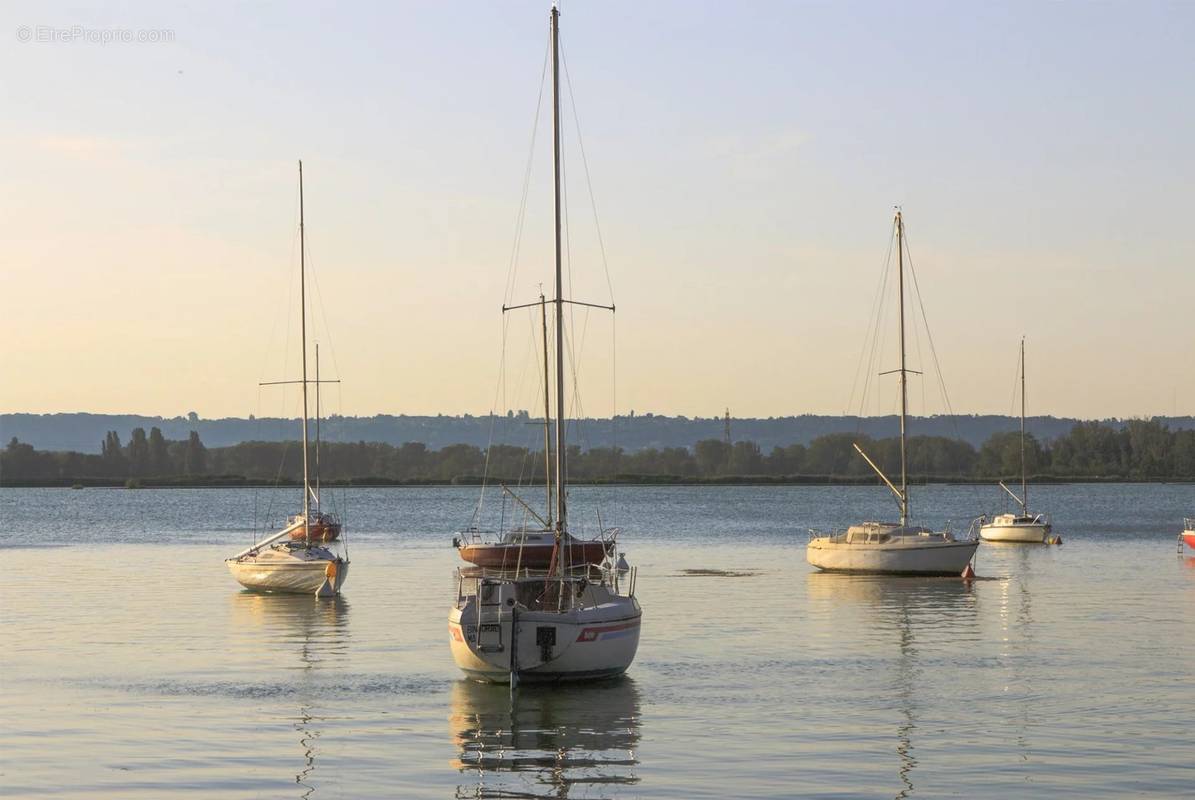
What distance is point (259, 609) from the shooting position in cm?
4969

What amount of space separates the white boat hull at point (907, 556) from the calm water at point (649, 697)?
196 cm

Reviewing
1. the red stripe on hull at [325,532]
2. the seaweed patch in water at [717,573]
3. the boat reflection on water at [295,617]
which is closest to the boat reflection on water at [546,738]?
the boat reflection on water at [295,617]

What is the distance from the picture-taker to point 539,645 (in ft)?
99.3

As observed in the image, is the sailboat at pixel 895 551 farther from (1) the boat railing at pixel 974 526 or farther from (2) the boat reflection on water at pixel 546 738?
(2) the boat reflection on water at pixel 546 738

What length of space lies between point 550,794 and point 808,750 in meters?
4.68

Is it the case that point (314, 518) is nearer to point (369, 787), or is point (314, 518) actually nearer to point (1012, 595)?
point (1012, 595)

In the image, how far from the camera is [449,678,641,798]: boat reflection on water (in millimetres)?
23141

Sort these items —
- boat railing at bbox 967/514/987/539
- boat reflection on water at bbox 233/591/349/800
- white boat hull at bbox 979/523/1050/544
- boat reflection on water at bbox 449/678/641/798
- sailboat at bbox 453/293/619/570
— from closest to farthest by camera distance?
→ boat reflection on water at bbox 449/678/641/798 < boat reflection on water at bbox 233/591/349/800 < sailboat at bbox 453/293/619/570 < boat railing at bbox 967/514/987/539 < white boat hull at bbox 979/523/1050/544

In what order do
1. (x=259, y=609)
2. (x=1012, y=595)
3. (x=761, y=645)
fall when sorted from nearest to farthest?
(x=761, y=645) → (x=259, y=609) → (x=1012, y=595)

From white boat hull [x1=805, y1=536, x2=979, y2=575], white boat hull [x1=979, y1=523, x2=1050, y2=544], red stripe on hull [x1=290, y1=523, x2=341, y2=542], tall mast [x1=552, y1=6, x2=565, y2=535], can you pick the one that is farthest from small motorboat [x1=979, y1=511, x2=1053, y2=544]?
tall mast [x1=552, y1=6, x2=565, y2=535]

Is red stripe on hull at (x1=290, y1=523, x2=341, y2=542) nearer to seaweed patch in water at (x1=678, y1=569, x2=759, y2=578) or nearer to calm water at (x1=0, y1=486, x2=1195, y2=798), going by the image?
calm water at (x1=0, y1=486, x2=1195, y2=798)

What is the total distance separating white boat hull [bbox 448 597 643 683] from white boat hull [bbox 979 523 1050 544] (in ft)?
214

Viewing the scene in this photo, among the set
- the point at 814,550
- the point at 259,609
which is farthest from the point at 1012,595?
the point at 259,609

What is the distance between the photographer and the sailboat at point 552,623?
99.3ft
